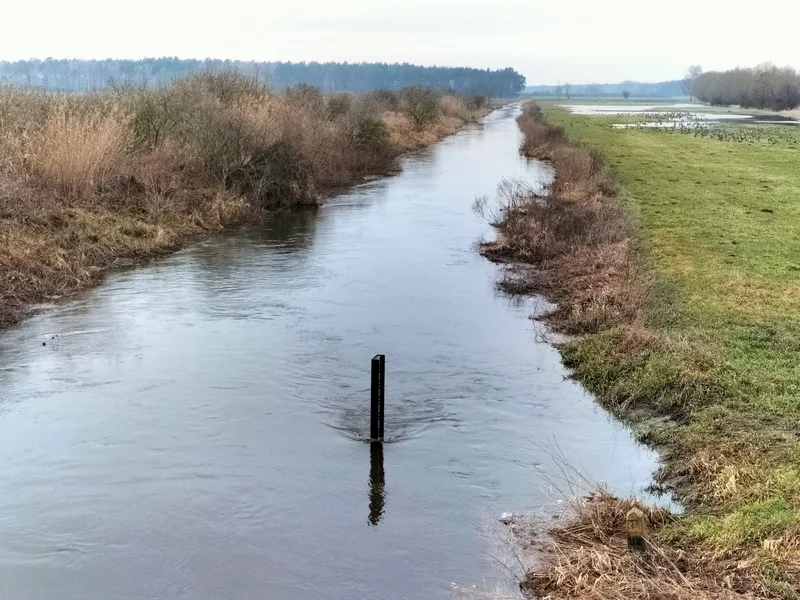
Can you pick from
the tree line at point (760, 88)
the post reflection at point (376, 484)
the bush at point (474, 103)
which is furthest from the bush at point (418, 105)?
the tree line at point (760, 88)

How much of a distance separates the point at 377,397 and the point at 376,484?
977 mm

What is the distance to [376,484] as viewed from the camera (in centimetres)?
825

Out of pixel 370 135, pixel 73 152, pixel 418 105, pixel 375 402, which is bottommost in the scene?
pixel 375 402

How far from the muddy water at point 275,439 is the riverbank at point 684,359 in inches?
26.8

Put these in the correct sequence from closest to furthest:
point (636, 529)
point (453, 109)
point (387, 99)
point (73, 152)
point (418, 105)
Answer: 1. point (636, 529)
2. point (73, 152)
3. point (418, 105)
4. point (387, 99)
5. point (453, 109)

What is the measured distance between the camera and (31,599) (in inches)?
250

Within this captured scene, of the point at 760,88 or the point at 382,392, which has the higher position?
the point at 760,88

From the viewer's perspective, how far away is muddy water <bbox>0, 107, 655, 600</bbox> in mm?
6863

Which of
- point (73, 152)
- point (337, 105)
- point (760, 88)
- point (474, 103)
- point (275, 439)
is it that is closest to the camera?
point (275, 439)

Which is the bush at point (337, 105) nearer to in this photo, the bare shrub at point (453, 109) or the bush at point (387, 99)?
the bush at point (387, 99)

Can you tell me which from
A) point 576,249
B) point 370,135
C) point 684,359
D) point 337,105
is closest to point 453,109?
point 337,105

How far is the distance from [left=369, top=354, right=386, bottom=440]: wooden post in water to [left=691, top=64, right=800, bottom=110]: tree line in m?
123

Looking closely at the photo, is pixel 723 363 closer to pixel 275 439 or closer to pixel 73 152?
pixel 275 439

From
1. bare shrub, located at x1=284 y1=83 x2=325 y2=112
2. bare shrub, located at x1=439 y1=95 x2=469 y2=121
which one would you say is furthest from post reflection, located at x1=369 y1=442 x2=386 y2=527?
bare shrub, located at x1=439 y1=95 x2=469 y2=121
